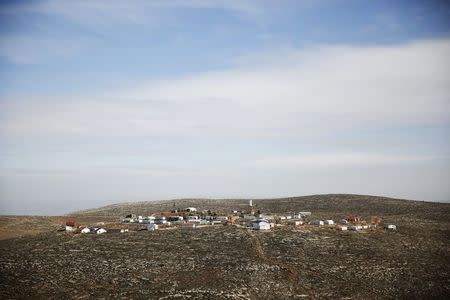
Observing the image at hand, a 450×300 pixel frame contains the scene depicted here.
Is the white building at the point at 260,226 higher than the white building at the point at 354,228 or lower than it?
higher

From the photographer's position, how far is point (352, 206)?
110 m

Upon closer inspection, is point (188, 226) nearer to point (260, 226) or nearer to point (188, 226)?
point (188, 226)

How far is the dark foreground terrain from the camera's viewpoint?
4684 centimetres

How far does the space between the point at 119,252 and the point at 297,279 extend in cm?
2558

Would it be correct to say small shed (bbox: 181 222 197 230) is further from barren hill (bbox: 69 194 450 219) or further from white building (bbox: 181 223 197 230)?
barren hill (bbox: 69 194 450 219)

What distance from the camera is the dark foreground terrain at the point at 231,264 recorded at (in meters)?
46.8

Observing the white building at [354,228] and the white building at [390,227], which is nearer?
the white building at [354,228]

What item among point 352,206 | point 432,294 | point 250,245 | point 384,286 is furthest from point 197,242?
point 352,206

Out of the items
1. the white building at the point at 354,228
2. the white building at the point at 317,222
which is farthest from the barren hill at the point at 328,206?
the white building at the point at 354,228

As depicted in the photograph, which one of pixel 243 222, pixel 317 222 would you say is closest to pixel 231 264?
pixel 243 222

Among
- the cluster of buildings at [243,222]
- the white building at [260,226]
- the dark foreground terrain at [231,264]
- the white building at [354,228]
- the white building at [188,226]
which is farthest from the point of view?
the white building at [188,226]

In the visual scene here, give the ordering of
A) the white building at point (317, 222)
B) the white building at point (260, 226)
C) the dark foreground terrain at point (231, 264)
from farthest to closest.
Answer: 1. the white building at point (317, 222)
2. the white building at point (260, 226)
3. the dark foreground terrain at point (231, 264)

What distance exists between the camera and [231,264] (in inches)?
2154

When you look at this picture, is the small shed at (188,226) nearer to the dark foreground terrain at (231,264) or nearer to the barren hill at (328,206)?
the dark foreground terrain at (231,264)
